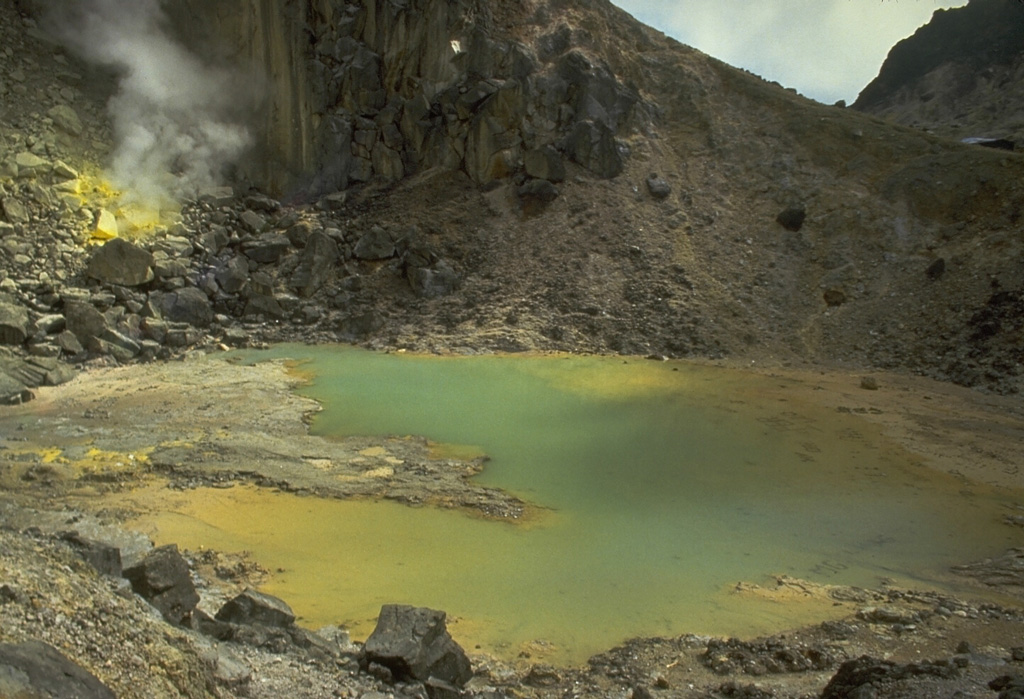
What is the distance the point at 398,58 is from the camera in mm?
28719

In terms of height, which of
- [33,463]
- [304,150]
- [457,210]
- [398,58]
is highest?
[398,58]

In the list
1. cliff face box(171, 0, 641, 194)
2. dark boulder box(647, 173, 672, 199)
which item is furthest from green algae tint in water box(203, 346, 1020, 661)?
cliff face box(171, 0, 641, 194)

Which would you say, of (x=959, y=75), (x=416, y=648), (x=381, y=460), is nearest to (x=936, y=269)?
(x=381, y=460)

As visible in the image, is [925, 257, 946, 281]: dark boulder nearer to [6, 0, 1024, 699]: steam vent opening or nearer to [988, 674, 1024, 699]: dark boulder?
[6, 0, 1024, 699]: steam vent opening

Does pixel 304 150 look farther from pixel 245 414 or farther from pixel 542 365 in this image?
pixel 245 414

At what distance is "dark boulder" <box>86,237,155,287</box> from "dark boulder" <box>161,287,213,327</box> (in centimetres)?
84

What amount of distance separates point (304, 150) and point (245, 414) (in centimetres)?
1638

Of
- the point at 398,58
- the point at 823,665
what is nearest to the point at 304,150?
the point at 398,58

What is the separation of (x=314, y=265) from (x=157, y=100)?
27.4 feet

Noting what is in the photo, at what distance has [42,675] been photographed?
3.71 m

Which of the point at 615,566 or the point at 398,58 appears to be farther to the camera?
the point at 398,58

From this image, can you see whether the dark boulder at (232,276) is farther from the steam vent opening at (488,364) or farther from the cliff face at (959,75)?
the cliff face at (959,75)

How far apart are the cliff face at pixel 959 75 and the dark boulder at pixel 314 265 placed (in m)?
28.2

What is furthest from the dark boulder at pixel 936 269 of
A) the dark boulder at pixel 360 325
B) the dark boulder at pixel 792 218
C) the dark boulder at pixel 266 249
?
the dark boulder at pixel 266 249
